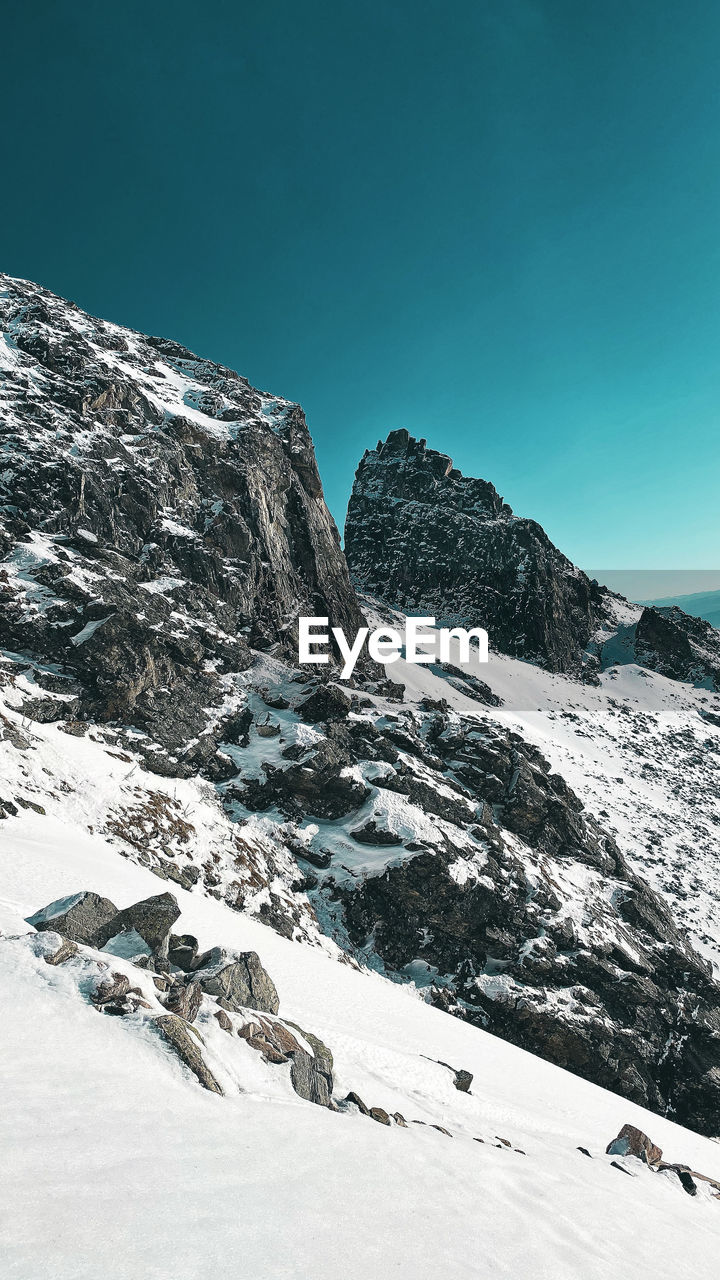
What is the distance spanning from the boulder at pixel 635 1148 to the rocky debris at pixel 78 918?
37.3ft

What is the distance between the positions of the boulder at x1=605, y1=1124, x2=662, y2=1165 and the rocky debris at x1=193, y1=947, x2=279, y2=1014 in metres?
8.23

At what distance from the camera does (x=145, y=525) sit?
45938mm

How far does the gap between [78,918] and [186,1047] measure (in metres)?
3.42

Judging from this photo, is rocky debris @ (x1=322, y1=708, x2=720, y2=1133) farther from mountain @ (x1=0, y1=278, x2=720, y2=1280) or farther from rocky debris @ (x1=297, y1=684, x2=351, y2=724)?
rocky debris @ (x1=297, y1=684, x2=351, y2=724)

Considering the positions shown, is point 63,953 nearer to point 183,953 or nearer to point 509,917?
point 183,953

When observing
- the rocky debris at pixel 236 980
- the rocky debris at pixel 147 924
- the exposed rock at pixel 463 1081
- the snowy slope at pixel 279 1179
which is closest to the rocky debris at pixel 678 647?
the exposed rock at pixel 463 1081

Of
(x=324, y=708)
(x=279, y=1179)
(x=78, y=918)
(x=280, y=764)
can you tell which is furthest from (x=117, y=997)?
(x=324, y=708)

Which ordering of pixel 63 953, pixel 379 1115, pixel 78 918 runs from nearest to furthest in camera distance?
1. pixel 63 953
2. pixel 379 1115
3. pixel 78 918

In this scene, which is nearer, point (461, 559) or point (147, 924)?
point (147, 924)

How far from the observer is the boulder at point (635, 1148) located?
1127cm

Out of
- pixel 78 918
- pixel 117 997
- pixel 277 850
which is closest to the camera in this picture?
pixel 117 997

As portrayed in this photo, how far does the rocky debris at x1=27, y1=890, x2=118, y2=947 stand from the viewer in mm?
8344

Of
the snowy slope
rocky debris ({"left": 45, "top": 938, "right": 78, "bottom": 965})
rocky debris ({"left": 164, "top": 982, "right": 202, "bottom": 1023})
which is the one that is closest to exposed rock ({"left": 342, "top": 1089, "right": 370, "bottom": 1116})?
the snowy slope

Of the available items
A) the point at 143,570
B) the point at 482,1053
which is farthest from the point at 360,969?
the point at 143,570
